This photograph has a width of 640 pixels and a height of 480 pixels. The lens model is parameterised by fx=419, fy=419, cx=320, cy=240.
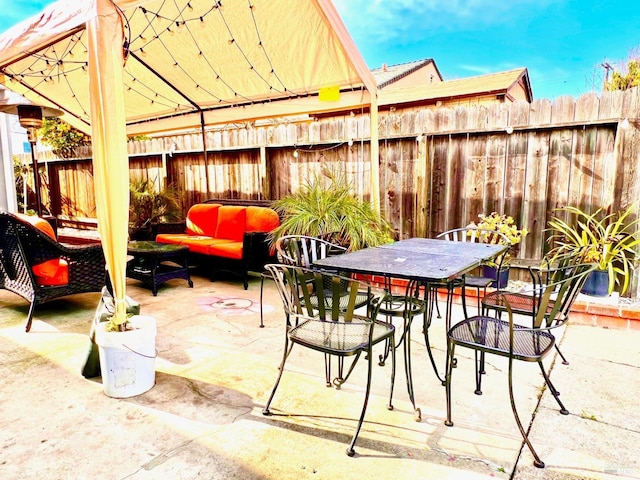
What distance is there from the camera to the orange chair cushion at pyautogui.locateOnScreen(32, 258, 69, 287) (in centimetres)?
351

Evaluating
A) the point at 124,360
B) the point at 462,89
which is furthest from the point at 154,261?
the point at 462,89

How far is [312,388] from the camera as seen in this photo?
248 cm

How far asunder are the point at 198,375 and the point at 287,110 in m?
3.82

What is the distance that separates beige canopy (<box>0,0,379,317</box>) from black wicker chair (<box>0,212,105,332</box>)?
3.72 ft

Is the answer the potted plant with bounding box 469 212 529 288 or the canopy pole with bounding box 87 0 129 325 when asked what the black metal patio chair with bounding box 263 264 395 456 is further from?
the potted plant with bounding box 469 212 529 288

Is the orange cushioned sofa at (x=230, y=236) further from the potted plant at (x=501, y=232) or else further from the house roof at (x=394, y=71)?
the house roof at (x=394, y=71)

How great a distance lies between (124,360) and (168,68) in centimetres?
407

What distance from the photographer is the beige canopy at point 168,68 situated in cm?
229

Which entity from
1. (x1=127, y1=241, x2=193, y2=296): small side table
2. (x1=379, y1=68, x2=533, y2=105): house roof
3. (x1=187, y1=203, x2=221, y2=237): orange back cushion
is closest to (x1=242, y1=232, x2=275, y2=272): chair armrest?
(x1=127, y1=241, x2=193, y2=296): small side table

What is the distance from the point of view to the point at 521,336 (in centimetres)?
217

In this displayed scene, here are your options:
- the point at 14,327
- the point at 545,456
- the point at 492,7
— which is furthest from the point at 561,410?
the point at 492,7

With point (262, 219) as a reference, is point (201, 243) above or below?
below

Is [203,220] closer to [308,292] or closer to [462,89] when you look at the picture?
[308,292]

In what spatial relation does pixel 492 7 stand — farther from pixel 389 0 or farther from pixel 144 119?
pixel 144 119
